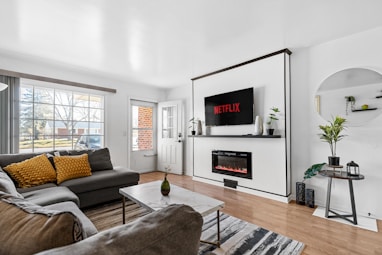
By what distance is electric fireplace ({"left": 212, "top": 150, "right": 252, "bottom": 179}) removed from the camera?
11.5ft

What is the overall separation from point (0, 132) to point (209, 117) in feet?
12.0

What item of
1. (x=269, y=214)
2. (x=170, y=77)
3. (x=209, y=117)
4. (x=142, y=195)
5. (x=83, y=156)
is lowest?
(x=269, y=214)

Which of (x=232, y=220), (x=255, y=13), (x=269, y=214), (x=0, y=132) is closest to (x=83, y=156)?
(x=0, y=132)

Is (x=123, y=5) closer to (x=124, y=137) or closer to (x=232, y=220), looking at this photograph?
(x=232, y=220)

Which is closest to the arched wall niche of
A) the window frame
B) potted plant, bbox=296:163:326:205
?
potted plant, bbox=296:163:326:205

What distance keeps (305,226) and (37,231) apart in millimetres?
2576

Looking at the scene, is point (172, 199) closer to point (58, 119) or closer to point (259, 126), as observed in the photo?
point (259, 126)

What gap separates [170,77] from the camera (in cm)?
450

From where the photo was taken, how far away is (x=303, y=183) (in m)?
2.90

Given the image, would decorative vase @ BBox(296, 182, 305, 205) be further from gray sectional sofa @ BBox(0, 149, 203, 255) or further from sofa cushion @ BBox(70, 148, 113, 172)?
sofa cushion @ BBox(70, 148, 113, 172)

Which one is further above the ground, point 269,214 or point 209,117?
point 209,117

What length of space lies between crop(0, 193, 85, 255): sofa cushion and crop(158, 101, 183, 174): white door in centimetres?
438

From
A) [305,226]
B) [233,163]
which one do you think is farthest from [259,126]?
[305,226]

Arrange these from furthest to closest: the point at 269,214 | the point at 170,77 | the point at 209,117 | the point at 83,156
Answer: the point at 170,77 < the point at 209,117 < the point at 83,156 < the point at 269,214
